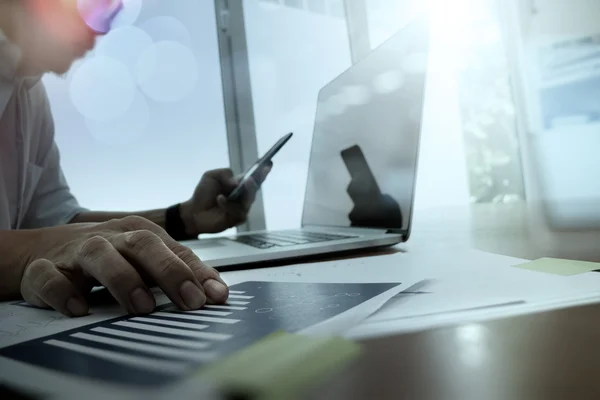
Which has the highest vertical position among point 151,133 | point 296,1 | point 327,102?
point 296,1

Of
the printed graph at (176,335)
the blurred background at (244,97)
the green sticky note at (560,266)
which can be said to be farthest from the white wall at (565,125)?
the printed graph at (176,335)

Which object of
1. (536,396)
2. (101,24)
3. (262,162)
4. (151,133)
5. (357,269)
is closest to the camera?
(536,396)

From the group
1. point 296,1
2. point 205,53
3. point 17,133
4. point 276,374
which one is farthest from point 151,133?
point 276,374

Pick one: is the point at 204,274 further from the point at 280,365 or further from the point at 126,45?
the point at 126,45

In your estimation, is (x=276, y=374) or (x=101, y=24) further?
(x=101, y=24)

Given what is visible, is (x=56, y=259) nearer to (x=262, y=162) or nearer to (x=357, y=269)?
(x=357, y=269)

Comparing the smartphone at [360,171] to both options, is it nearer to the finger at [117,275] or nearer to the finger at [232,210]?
the finger at [232,210]

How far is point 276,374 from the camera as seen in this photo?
0.13 m

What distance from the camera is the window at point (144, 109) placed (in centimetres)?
161

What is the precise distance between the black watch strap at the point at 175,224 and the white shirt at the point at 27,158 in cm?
26

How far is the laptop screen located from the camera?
629mm

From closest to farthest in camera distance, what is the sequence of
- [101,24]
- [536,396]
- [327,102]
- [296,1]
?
[536,396]
[327,102]
[101,24]
[296,1]

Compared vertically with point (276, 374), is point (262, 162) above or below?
above

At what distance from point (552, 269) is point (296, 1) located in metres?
1.82
